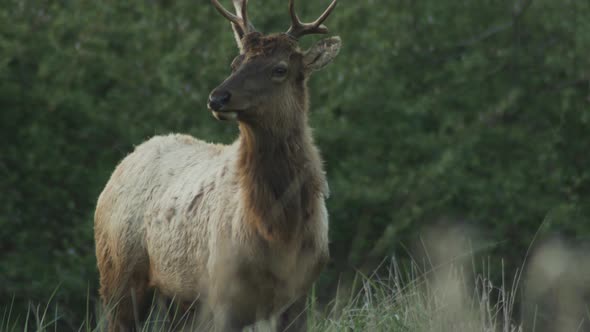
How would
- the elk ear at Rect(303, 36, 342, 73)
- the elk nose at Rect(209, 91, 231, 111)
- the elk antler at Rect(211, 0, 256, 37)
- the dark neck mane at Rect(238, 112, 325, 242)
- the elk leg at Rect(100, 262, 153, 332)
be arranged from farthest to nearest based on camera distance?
the elk leg at Rect(100, 262, 153, 332), the elk antler at Rect(211, 0, 256, 37), the elk ear at Rect(303, 36, 342, 73), the dark neck mane at Rect(238, 112, 325, 242), the elk nose at Rect(209, 91, 231, 111)

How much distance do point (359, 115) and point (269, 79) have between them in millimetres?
7543

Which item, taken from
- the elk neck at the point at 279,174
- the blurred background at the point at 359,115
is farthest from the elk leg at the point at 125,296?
the blurred background at the point at 359,115

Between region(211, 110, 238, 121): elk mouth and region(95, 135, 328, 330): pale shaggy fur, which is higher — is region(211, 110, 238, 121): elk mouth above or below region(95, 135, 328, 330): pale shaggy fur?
above

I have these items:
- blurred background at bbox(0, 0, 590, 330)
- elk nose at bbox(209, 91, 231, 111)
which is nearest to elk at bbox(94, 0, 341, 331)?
elk nose at bbox(209, 91, 231, 111)

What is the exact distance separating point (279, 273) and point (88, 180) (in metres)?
7.72

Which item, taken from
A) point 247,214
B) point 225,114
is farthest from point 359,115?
point 225,114

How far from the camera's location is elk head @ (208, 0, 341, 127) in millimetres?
5703

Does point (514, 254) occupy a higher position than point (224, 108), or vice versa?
point (224, 108)

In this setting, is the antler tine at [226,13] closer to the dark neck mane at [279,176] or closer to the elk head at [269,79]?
the elk head at [269,79]

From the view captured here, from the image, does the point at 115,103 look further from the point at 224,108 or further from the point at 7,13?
the point at 224,108

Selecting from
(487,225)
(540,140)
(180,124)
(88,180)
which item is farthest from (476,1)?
(88,180)

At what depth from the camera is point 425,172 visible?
1248 cm

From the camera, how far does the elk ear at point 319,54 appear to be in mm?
6348

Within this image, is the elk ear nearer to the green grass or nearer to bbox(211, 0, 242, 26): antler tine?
bbox(211, 0, 242, 26): antler tine
